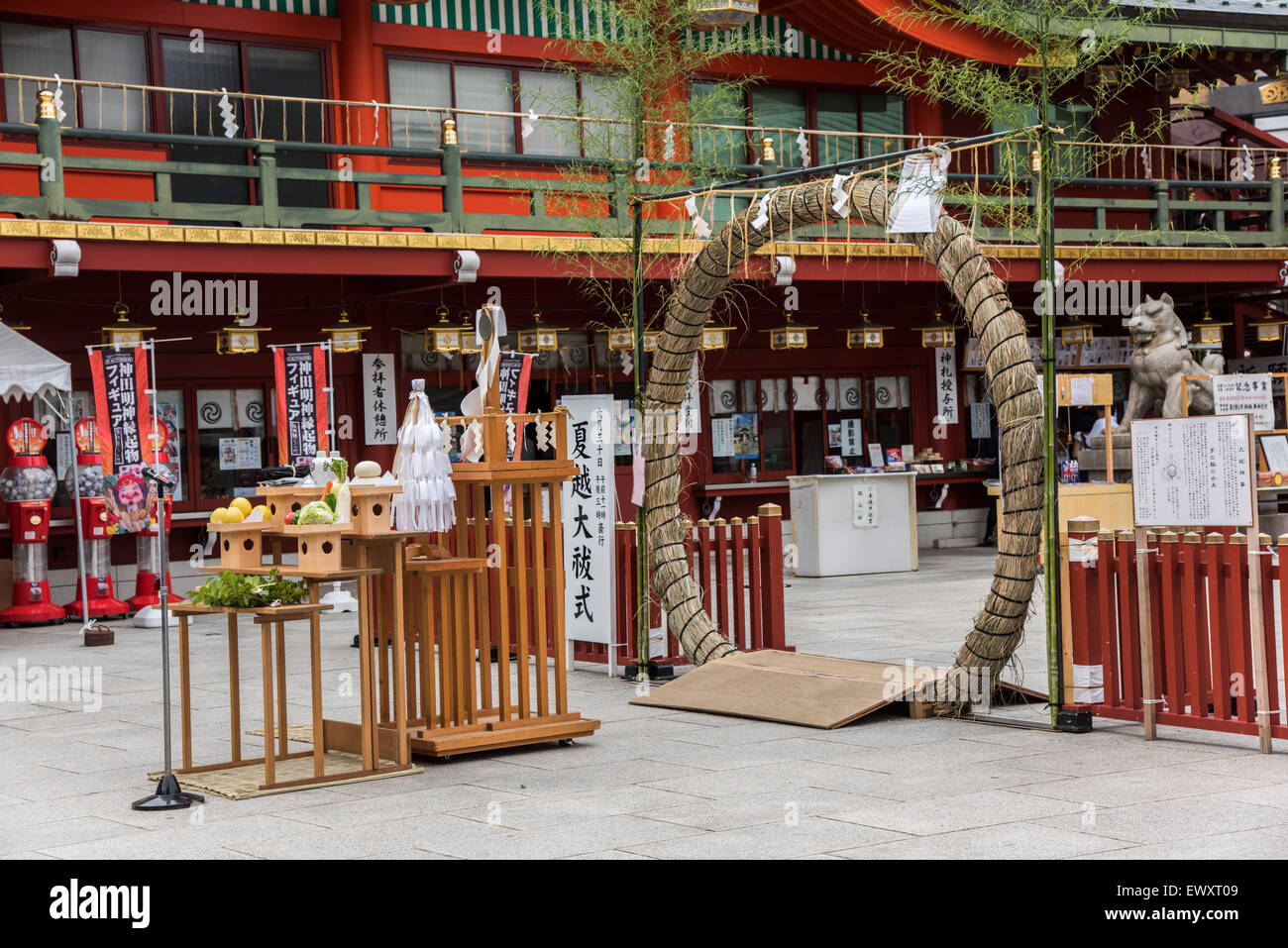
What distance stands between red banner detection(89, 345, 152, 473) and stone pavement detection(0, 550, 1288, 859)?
15.0ft

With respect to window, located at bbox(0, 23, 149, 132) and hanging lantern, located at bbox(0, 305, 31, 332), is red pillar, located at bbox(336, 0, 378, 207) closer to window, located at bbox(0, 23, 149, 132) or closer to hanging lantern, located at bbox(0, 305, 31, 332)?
window, located at bbox(0, 23, 149, 132)

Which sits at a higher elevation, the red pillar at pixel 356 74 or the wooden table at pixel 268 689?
the red pillar at pixel 356 74

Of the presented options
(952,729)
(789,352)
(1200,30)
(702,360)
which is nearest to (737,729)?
(952,729)

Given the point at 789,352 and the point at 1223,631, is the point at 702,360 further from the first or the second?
the point at 1223,631

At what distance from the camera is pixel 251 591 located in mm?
6777

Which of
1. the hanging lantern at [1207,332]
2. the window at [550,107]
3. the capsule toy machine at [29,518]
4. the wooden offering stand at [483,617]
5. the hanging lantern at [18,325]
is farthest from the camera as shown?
the hanging lantern at [1207,332]

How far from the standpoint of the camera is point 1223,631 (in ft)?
22.8

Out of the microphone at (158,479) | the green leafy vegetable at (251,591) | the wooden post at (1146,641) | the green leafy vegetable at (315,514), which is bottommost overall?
the wooden post at (1146,641)

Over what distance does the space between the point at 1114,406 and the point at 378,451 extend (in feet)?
36.1

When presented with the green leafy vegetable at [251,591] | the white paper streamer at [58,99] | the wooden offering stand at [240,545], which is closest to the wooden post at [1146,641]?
the green leafy vegetable at [251,591]

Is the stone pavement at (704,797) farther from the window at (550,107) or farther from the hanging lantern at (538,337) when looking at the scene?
the window at (550,107)

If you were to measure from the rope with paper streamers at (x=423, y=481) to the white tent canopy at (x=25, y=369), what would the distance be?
17.1 ft

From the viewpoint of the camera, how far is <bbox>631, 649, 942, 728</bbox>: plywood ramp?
8008 mm

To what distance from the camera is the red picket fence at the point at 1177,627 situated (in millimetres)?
6891
